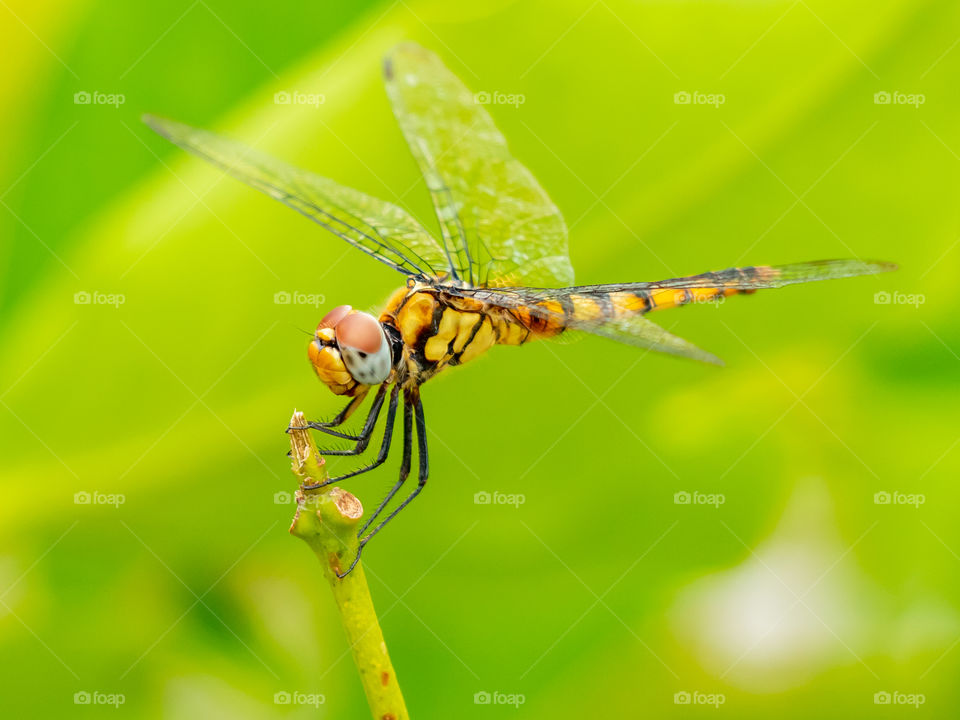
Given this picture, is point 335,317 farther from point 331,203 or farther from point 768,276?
point 768,276

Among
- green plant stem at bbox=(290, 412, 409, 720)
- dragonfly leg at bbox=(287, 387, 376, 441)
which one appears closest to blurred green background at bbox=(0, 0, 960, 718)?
dragonfly leg at bbox=(287, 387, 376, 441)

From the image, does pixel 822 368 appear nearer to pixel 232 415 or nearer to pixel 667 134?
pixel 667 134

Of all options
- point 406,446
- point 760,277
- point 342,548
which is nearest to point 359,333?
point 406,446

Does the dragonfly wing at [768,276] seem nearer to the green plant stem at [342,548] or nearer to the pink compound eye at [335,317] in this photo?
the pink compound eye at [335,317]

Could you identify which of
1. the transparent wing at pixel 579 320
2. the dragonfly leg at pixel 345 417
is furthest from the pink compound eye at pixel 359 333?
the transparent wing at pixel 579 320

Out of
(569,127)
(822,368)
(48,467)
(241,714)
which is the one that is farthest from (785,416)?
(48,467)

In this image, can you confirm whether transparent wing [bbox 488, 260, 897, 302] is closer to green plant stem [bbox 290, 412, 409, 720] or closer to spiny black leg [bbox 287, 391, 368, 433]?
spiny black leg [bbox 287, 391, 368, 433]
